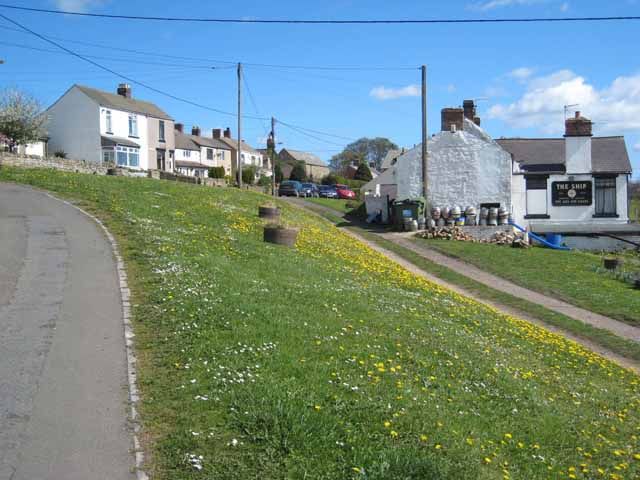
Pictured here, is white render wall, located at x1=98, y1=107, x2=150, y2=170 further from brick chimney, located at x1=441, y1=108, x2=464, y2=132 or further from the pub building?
the pub building

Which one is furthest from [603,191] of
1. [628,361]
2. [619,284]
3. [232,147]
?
[232,147]

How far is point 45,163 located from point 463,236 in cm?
2407

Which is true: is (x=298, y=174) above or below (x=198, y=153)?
below

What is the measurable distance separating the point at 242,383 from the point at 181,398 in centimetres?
59

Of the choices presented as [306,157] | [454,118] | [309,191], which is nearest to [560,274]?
[454,118]

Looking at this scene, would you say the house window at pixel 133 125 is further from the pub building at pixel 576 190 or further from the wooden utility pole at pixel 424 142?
the pub building at pixel 576 190

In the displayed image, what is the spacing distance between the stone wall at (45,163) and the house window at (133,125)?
63.0ft

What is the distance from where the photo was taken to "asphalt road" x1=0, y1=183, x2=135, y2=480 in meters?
5.24

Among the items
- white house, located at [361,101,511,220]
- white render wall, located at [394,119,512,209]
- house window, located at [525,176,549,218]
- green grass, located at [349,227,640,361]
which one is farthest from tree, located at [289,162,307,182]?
green grass, located at [349,227,640,361]

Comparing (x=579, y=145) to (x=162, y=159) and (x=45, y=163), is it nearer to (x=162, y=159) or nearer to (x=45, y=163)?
(x=45, y=163)

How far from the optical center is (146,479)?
16.3 feet

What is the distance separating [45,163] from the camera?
131ft

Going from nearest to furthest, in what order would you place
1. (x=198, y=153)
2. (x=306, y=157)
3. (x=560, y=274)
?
(x=560, y=274), (x=198, y=153), (x=306, y=157)

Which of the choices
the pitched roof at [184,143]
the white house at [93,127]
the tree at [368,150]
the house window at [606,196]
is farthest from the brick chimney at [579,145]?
the tree at [368,150]
